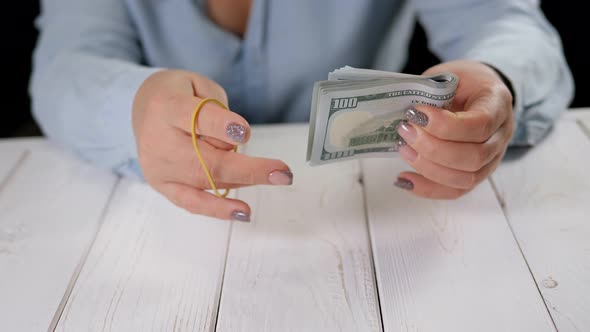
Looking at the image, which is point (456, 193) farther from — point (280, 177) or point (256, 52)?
point (256, 52)

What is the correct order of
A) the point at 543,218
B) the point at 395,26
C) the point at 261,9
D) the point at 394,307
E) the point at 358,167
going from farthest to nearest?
the point at 395,26, the point at 261,9, the point at 358,167, the point at 543,218, the point at 394,307

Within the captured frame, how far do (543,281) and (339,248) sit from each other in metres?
0.21

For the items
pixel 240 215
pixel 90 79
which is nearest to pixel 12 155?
pixel 90 79

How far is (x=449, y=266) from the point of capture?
62 cm

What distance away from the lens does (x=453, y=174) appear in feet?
2.08

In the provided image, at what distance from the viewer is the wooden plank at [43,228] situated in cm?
60

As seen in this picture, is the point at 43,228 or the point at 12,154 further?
the point at 12,154

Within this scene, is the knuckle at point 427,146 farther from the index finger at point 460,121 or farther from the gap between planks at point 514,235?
the gap between planks at point 514,235

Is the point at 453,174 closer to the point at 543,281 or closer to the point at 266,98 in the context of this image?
the point at 543,281

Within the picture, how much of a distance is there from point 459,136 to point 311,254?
0.66 feet

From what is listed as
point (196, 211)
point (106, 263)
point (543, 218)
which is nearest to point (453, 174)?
point (543, 218)

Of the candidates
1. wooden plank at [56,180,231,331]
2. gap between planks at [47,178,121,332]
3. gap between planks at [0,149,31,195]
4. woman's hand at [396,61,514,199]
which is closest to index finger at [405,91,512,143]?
woman's hand at [396,61,514,199]

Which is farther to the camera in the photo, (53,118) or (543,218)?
(53,118)

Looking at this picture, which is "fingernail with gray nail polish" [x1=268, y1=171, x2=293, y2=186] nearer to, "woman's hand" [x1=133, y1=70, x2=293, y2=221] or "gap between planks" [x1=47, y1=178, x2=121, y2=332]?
"woman's hand" [x1=133, y1=70, x2=293, y2=221]
